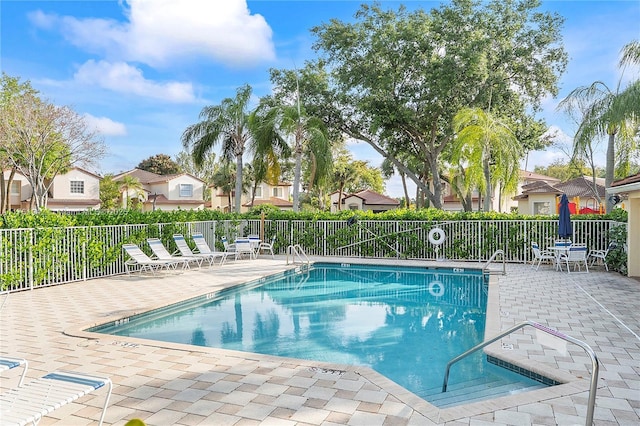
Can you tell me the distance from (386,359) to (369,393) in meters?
2.08

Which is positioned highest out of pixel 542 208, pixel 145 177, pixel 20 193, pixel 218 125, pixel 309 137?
pixel 145 177

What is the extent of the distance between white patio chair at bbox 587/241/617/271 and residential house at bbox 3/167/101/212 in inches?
1431

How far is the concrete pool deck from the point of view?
3795 mm

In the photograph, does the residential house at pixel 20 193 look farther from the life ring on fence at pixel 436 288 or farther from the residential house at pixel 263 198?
the life ring on fence at pixel 436 288

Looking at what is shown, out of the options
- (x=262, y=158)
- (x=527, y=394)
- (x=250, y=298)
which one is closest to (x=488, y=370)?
(x=527, y=394)

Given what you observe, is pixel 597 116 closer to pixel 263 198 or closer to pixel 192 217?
pixel 192 217

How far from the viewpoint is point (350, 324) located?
26.8 feet

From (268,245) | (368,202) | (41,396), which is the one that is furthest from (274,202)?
(41,396)

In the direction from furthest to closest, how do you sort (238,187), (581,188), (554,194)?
(581,188) → (554,194) → (238,187)

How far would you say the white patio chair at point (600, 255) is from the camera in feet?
42.8

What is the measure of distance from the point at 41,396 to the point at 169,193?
141 ft

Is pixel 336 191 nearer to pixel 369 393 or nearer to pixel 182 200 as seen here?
pixel 182 200

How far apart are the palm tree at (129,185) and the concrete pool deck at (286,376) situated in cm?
3744

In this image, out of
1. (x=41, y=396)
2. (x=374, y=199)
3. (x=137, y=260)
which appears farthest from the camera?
(x=374, y=199)
